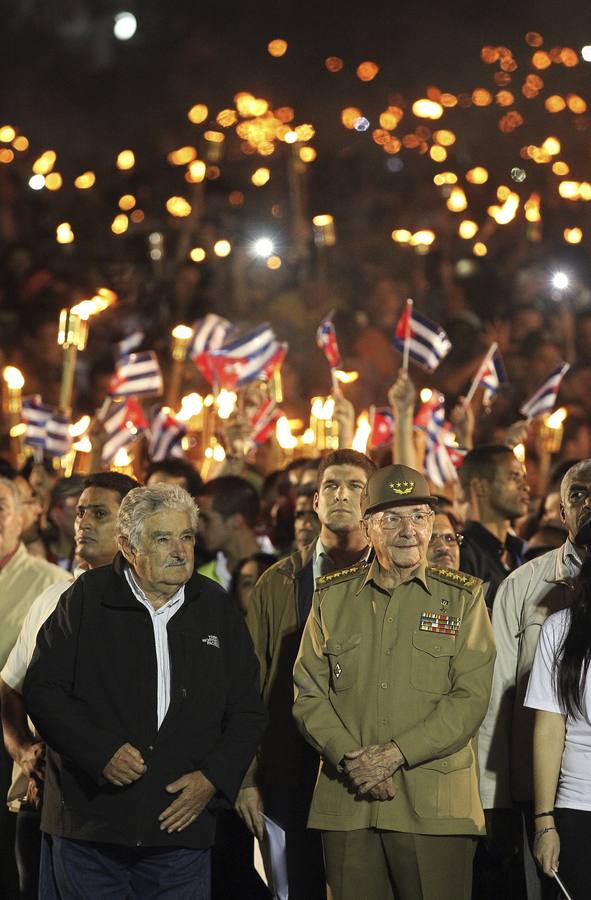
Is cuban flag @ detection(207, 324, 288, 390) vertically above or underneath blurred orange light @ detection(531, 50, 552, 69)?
underneath

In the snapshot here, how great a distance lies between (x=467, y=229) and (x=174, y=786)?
500 inches

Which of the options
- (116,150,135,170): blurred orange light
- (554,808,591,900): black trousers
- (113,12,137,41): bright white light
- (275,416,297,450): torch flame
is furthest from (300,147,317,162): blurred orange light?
(554,808,591,900): black trousers

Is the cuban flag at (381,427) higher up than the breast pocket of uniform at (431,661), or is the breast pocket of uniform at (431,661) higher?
the cuban flag at (381,427)

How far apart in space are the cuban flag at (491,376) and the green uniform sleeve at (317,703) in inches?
228

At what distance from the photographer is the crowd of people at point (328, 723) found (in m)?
5.06

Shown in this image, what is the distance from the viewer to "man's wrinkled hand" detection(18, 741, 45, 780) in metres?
5.82

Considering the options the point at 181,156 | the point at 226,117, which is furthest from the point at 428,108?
the point at 181,156

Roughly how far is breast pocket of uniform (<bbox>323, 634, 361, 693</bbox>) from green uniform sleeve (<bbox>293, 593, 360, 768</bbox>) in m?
0.05

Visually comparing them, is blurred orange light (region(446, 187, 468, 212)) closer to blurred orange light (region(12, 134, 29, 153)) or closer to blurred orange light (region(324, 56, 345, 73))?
blurred orange light (region(324, 56, 345, 73))

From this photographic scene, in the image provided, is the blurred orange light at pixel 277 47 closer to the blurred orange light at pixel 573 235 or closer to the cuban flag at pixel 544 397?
the blurred orange light at pixel 573 235

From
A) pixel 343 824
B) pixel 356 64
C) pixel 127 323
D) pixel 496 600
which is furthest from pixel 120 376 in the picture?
pixel 356 64

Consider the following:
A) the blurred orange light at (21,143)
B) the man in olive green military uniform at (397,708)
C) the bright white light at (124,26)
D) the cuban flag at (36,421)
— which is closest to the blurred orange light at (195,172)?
the blurred orange light at (21,143)

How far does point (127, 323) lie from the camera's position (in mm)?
15047

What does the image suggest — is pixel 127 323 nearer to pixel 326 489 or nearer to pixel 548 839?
pixel 326 489
